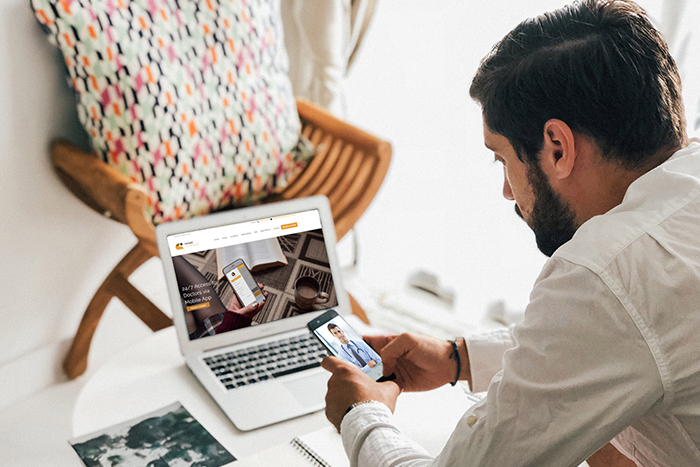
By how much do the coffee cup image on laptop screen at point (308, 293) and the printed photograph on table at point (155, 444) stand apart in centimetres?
30

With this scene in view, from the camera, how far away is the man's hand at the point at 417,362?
1.00 m

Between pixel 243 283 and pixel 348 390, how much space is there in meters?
0.34

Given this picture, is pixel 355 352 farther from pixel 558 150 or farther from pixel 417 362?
pixel 558 150

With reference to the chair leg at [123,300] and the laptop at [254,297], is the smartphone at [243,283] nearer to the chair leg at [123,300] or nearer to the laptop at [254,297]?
the laptop at [254,297]

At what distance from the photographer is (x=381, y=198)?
2.32 meters

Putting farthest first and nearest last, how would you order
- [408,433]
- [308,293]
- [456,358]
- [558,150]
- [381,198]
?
1. [381,198]
2. [308,293]
3. [456,358]
4. [408,433]
5. [558,150]

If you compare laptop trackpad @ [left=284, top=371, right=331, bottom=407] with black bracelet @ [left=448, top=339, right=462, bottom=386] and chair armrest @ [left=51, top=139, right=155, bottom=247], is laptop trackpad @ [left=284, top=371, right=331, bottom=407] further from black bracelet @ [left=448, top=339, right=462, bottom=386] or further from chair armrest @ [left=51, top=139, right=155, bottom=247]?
chair armrest @ [left=51, top=139, right=155, bottom=247]

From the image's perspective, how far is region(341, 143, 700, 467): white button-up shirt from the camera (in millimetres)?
636

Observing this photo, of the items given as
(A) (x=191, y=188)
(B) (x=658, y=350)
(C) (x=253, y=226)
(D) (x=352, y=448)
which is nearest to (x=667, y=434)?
(B) (x=658, y=350)

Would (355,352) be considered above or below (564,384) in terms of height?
below

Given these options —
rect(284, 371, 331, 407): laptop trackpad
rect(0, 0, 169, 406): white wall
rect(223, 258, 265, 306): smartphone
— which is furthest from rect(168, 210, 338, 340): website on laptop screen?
rect(0, 0, 169, 406): white wall

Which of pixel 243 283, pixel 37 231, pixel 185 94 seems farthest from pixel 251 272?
pixel 37 231

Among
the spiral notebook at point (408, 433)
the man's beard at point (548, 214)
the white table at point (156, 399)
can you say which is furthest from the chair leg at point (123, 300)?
the man's beard at point (548, 214)

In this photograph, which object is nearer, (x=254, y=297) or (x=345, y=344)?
(x=345, y=344)
